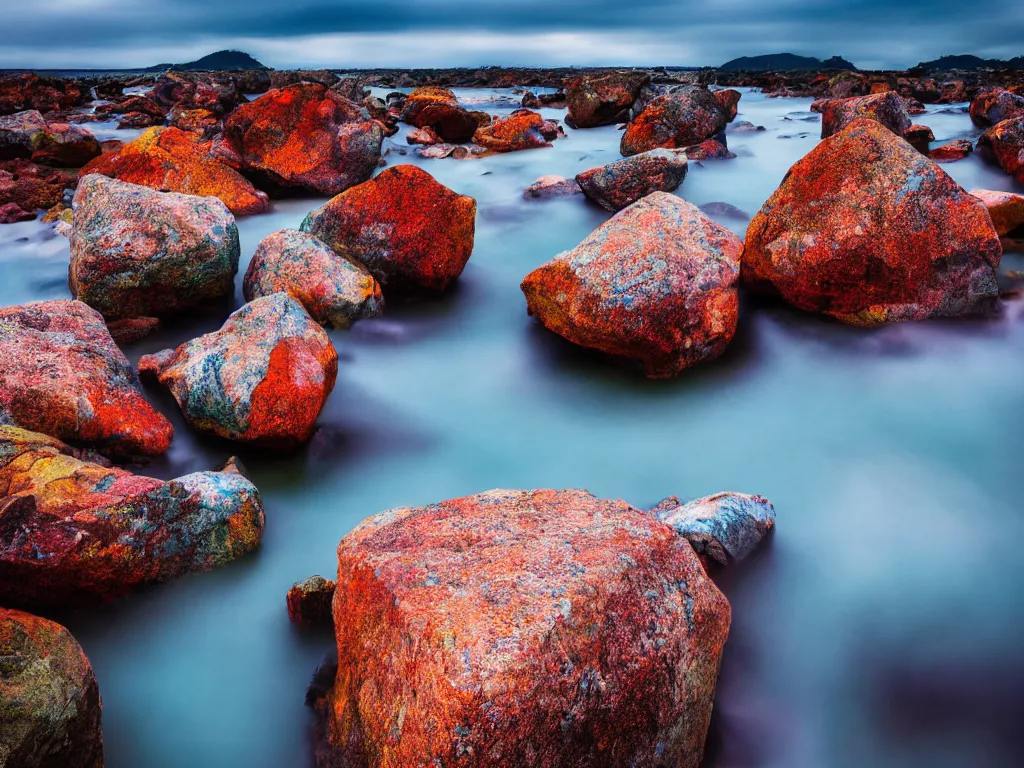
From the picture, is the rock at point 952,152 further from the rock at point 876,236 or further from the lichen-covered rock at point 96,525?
the lichen-covered rock at point 96,525

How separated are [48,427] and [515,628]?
12.0 ft

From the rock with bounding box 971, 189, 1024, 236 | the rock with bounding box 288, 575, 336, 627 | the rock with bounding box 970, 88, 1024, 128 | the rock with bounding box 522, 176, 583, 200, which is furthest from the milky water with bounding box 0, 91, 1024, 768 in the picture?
the rock with bounding box 970, 88, 1024, 128

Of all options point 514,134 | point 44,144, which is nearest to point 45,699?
point 44,144

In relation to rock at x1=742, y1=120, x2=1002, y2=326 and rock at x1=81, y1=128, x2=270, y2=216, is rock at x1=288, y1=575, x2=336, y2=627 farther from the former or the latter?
rock at x1=81, y1=128, x2=270, y2=216

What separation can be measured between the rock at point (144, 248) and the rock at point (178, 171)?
2190mm

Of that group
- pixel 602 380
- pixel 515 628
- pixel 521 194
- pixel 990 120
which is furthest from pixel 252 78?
pixel 515 628

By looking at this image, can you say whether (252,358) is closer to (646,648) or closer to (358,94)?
(646,648)

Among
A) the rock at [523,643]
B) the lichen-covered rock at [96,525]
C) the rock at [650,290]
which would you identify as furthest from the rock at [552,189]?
the rock at [523,643]

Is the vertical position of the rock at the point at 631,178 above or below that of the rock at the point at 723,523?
above

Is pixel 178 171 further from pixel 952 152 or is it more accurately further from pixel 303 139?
pixel 952 152

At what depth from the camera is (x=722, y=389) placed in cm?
595

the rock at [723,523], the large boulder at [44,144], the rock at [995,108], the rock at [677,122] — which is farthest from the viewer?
the rock at [995,108]

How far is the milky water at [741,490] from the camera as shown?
3.22 meters

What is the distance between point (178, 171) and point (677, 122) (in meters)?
9.24
